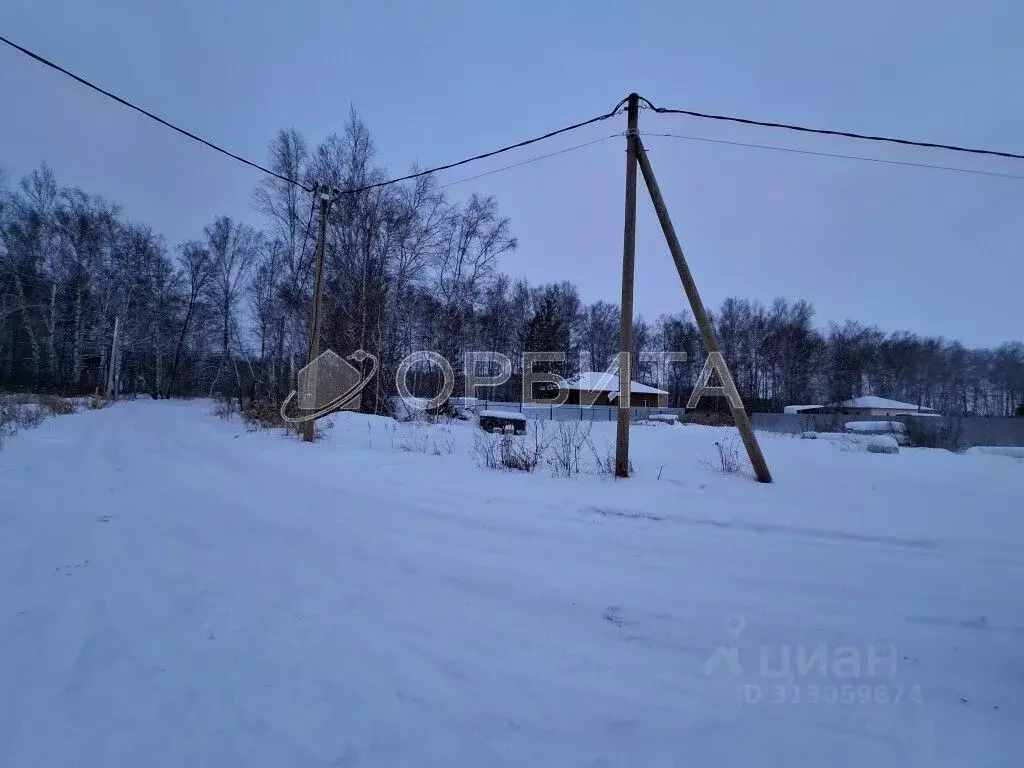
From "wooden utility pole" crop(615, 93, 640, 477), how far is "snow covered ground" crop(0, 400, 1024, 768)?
153 centimetres

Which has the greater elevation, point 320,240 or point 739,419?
point 320,240

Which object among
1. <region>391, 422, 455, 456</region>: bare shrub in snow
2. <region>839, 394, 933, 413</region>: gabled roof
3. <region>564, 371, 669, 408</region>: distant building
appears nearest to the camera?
<region>391, 422, 455, 456</region>: bare shrub in snow

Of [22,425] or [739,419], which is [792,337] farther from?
[22,425]

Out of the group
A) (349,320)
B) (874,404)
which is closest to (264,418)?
(349,320)

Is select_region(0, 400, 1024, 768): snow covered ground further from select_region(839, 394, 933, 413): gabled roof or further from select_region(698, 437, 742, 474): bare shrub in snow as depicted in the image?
select_region(839, 394, 933, 413): gabled roof

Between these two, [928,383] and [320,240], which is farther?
[928,383]

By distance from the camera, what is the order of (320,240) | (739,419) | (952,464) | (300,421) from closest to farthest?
(739,419)
(952,464)
(320,240)
(300,421)

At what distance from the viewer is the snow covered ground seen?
176 centimetres

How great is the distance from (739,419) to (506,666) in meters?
5.64

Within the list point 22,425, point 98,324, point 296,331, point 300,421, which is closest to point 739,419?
point 300,421

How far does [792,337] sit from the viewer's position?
44.6 metres

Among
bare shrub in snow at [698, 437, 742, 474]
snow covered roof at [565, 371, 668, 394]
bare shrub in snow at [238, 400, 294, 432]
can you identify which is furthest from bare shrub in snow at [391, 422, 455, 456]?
snow covered roof at [565, 371, 668, 394]

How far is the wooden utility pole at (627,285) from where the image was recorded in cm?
688

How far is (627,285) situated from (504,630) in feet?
19.2
